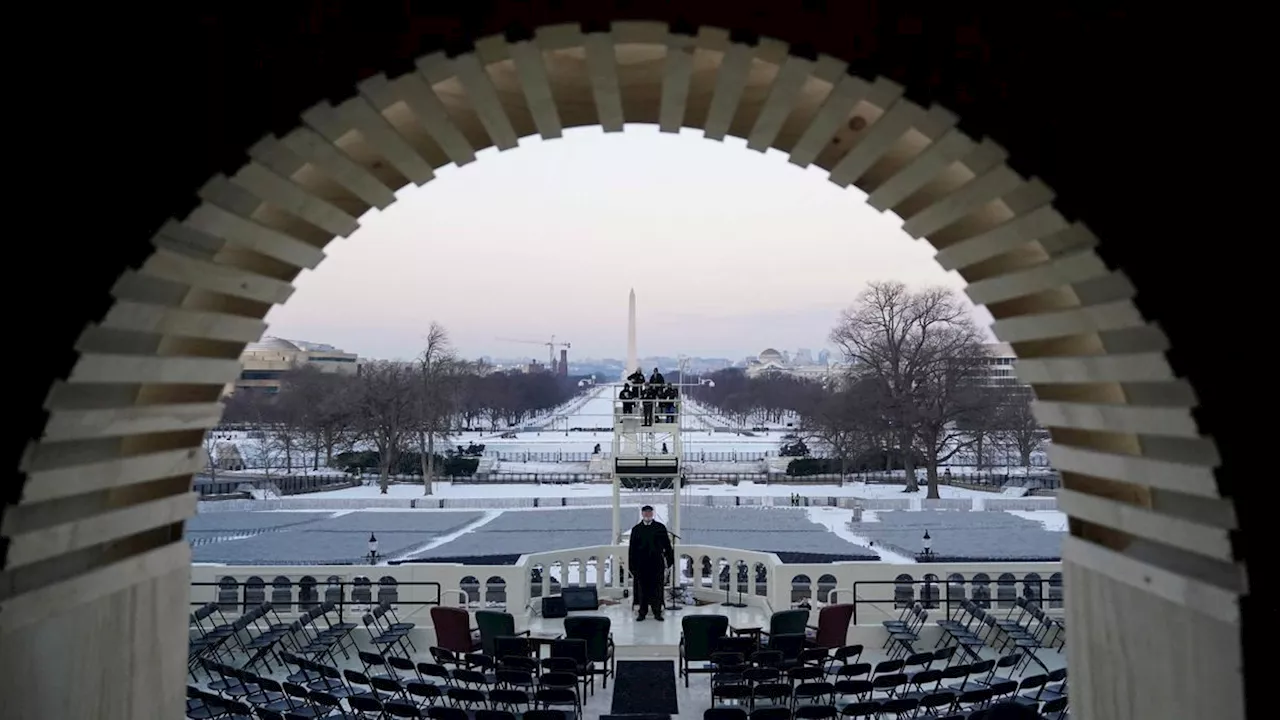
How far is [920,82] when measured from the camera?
345 centimetres

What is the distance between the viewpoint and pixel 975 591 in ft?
50.0

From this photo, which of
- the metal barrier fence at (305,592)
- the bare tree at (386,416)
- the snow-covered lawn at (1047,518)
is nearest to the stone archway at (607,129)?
the metal barrier fence at (305,592)

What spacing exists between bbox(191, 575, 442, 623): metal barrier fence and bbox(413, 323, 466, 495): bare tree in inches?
946

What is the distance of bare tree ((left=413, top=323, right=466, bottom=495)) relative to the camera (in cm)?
4272

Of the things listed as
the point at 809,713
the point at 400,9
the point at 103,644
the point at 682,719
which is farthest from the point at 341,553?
the point at 400,9

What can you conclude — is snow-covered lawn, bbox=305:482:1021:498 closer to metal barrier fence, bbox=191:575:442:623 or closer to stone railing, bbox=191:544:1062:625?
stone railing, bbox=191:544:1062:625

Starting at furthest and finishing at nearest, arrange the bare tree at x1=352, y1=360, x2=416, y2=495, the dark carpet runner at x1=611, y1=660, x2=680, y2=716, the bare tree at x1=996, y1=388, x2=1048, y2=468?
the bare tree at x1=996, y1=388, x2=1048, y2=468
the bare tree at x1=352, y1=360, x2=416, y2=495
the dark carpet runner at x1=611, y1=660, x2=680, y2=716

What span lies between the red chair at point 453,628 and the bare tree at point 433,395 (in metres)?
27.7

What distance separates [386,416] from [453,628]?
32.5 meters

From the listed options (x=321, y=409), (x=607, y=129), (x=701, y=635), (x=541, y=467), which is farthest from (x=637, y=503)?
(x=607, y=129)

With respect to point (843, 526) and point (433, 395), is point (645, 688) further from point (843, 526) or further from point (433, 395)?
point (433, 395)

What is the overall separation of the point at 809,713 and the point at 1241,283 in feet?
20.8

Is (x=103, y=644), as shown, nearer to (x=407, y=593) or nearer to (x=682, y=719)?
(x=682, y=719)

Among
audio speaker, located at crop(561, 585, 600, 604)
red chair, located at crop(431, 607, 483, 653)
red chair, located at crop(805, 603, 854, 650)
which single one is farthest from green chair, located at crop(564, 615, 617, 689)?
audio speaker, located at crop(561, 585, 600, 604)
